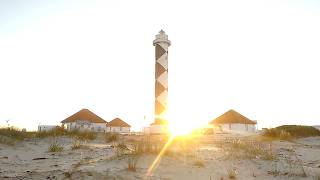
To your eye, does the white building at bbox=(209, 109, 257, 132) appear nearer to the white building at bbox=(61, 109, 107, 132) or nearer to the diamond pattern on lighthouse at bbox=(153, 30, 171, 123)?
the diamond pattern on lighthouse at bbox=(153, 30, 171, 123)

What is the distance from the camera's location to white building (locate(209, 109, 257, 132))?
43.0 metres

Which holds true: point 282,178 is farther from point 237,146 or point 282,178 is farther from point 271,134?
→ point 271,134

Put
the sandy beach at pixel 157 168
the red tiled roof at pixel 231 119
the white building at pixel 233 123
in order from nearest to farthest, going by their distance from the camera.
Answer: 1. the sandy beach at pixel 157 168
2. the white building at pixel 233 123
3. the red tiled roof at pixel 231 119

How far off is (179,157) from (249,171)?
1674mm

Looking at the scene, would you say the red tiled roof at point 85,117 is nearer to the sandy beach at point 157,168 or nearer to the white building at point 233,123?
the white building at point 233,123

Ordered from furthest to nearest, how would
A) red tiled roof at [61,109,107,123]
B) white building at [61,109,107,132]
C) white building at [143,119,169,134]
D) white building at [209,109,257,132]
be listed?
red tiled roof at [61,109,107,123] → white building at [61,109,107,132] → white building at [209,109,257,132] → white building at [143,119,169,134]

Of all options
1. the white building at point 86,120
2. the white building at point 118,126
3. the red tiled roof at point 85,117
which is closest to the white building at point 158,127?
the white building at point 86,120

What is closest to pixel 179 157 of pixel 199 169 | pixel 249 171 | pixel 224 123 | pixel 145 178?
pixel 199 169

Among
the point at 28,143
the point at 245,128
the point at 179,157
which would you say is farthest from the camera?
the point at 245,128

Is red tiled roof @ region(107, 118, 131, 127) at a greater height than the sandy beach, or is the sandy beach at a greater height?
red tiled roof @ region(107, 118, 131, 127)

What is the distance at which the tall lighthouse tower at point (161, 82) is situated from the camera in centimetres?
3099

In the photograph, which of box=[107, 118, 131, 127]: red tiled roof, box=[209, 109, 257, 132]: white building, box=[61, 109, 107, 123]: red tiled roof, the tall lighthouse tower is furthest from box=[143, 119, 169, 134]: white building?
box=[107, 118, 131, 127]: red tiled roof

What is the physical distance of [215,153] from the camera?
30.9 ft

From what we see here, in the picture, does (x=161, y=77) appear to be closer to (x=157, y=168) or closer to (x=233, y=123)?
(x=233, y=123)
